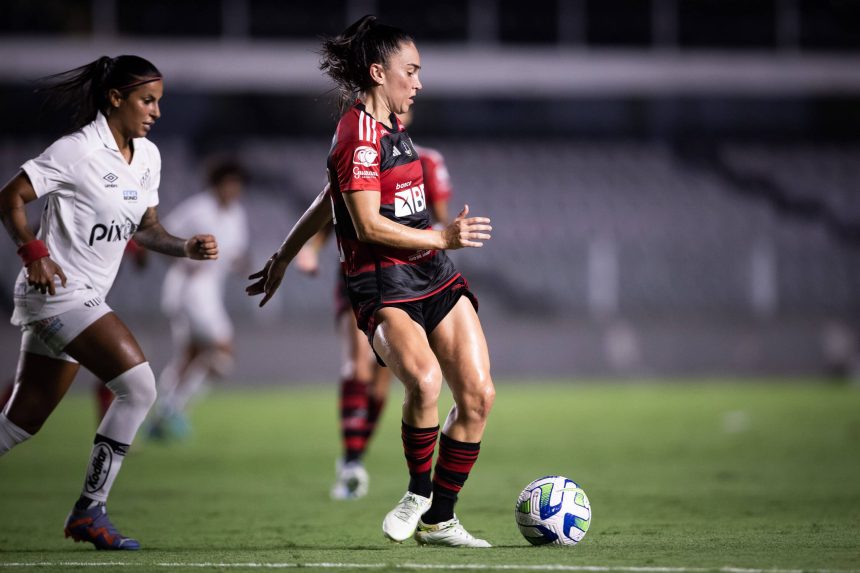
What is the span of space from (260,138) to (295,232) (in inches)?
826

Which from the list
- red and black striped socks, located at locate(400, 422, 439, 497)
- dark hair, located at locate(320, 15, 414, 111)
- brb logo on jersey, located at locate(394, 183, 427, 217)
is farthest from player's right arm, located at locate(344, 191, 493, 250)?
red and black striped socks, located at locate(400, 422, 439, 497)

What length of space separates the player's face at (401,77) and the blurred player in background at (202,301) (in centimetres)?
735

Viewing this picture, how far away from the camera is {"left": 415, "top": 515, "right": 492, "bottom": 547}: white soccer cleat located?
5.65 m

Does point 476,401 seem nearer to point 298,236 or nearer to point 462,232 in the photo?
point 462,232

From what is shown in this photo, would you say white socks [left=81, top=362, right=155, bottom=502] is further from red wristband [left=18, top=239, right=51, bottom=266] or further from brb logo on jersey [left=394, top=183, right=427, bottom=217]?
brb logo on jersey [left=394, top=183, right=427, bottom=217]

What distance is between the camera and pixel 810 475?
29.4 ft

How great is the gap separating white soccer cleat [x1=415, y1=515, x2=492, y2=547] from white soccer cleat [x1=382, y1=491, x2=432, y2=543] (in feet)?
0.21

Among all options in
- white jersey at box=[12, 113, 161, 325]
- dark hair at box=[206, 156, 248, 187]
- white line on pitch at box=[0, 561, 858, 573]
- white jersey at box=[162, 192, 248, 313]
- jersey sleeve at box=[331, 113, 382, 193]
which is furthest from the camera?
white jersey at box=[162, 192, 248, 313]

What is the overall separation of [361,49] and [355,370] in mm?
3105

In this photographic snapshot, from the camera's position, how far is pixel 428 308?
5.68 m

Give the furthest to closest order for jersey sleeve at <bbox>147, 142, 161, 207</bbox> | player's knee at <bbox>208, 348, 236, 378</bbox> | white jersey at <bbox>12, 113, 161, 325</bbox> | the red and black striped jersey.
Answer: player's knee at <bbox>208, 348, 236, 378</bbox> → jersey sleeve at <bbox>147, 142, 161, 207</bbox> → white jersey at <bbox>12, 113, 161, 325</bbox> → the red and black striped jersey

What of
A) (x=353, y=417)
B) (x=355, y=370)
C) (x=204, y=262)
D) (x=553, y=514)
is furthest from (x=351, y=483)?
(x=204, y=262)

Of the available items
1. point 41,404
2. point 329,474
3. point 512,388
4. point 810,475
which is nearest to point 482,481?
point 329,474

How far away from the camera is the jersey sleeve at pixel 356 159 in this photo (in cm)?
539
